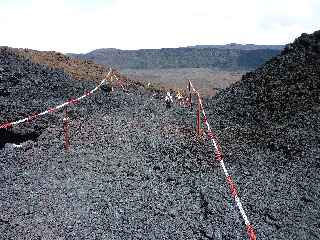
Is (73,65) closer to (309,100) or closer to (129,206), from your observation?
(309,100)

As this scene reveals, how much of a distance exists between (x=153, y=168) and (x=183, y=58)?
107 m

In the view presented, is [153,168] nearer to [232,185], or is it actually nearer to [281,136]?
[232,185]

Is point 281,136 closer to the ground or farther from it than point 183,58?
farther from it

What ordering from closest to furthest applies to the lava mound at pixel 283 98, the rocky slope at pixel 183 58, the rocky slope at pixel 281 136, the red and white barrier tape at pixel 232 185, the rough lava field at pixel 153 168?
the red and white barrier tape at pixel 232 185 < the rough lava field at pixel 153 168 < the rocky slope at pixel 281 136 < the lava mound at pixel 283 98 < the rocky slope at pixel 183 58

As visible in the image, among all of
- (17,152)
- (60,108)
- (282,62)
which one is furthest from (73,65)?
(17,152)

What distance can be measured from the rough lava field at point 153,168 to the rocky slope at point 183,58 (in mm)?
88052

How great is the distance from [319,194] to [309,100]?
6.37 metres

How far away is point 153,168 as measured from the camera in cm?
1013

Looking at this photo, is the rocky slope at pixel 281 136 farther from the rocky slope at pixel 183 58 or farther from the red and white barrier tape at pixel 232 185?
the rocky slope at pixel 183 58

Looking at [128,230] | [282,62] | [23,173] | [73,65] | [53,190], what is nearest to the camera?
[128,230]

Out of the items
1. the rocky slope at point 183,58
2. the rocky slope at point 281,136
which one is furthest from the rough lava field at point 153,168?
the rocky slope at point 183,58

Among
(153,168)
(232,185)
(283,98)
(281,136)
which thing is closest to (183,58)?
(283,98)

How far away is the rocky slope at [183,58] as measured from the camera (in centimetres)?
10762

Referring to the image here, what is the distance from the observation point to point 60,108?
14008mm
